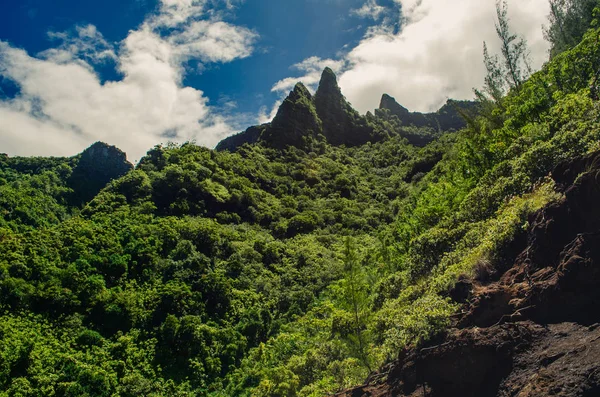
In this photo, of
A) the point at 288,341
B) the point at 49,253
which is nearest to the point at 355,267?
the point at 288,341

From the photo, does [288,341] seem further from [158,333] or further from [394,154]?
[394,154]

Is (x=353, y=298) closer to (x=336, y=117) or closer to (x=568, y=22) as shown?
(x=568, y=22)

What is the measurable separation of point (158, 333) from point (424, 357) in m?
28.5

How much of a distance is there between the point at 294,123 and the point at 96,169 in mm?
45218

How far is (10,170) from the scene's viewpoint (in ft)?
258

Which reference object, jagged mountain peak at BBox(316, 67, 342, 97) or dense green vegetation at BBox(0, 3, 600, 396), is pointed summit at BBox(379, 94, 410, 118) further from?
dense green vegetation at BBox(0, 3, 600, 396)

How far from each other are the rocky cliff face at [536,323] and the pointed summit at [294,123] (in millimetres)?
83246

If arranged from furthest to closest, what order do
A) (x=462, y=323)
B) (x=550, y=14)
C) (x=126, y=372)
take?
(x=550, y=14)
(x=126, y=372)
(x=462, y=323)

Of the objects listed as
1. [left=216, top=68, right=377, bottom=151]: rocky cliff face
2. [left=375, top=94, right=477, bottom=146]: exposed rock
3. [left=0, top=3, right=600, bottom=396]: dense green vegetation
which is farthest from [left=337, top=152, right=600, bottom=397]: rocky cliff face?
[left=375, top=94, right=477, bottom=146]: exposed rock

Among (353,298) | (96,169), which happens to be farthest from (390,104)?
(353,298)

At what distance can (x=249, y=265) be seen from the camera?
46781 millimetres

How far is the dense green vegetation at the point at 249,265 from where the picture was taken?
1698 cm

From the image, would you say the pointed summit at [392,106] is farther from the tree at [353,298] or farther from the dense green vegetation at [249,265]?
the tree at [353,298]

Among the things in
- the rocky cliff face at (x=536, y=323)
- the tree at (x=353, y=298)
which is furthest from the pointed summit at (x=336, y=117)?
the rocky cliff face at (x=536, y=323)
